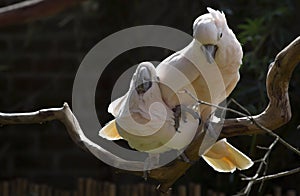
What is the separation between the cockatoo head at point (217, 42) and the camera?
2.89 feet

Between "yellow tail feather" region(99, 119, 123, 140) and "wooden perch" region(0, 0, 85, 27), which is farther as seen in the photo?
"wooden perch" region(0, 0, 85, 27)

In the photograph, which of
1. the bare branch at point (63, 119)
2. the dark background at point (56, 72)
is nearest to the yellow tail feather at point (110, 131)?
the bare branch at point (63, 119)

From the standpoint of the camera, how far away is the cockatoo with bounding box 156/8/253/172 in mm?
889

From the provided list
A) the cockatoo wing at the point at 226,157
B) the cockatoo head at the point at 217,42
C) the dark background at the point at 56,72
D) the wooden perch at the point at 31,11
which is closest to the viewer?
the cockatoo head at the point at 217,42

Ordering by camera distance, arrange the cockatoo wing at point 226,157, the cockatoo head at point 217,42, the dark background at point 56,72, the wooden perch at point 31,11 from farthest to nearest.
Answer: the dark background at point 56,72, the wooden perch at point 31,11, the cockatoo wing at point 226,157, the cockatoo head at point 217,42

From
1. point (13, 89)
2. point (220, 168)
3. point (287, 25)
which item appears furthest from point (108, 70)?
point (220, 168)

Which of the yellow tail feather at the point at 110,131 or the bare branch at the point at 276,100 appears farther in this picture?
the yellow tail feather at the point at 110,131

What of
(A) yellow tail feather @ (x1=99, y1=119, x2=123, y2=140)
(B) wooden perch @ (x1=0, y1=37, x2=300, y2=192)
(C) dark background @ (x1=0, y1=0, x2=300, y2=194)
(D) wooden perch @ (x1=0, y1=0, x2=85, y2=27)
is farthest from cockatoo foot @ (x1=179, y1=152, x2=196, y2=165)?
(C) dark background @ (x1=0, y1=0, x2=300, y2=194)

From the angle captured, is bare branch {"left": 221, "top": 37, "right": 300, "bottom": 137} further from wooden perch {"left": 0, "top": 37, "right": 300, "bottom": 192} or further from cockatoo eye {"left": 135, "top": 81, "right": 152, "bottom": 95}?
cockatoo eye {"left": 135, "top": 81, "right": 152, "bottom": 95}

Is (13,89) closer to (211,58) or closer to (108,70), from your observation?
(108,70)

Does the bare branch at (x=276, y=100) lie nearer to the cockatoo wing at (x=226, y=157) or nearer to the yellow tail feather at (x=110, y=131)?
the cockatoo wing at (x=226, y=157)

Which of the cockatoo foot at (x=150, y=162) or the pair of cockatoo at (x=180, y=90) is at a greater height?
the pair of cockatoo at (x=180, y=90)

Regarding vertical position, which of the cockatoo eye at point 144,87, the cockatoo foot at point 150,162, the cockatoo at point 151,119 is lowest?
the cockatoo foot at point 150,162

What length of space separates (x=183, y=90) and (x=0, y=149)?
2.30m
